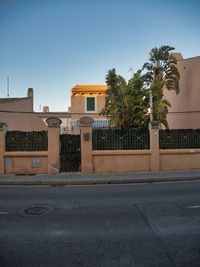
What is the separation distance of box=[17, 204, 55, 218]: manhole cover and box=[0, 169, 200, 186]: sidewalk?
4.15 metres

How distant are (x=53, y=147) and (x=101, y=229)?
29.2ft

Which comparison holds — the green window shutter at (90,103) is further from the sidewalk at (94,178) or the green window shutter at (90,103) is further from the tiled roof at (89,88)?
the sidewalk at (94,178)

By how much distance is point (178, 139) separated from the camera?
592 inches

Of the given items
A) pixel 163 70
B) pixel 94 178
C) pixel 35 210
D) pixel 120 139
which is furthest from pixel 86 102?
pixel 35 210

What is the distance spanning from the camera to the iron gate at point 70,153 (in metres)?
14.4

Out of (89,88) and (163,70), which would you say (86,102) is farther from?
(163,70)

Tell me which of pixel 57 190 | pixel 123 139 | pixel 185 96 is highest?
pixel 185 96

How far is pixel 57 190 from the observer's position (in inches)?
404

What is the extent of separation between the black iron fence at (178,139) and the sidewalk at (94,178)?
1810 mm

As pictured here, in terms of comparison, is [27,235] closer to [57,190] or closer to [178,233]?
[178,233]

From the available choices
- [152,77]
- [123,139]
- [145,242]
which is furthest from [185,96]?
[145,242]

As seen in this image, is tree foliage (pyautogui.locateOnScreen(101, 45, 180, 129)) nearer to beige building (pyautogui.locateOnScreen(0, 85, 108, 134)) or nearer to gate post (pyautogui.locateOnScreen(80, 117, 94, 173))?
gate post (pyautogui.locateOnScreen(80, 117, 94, 173))

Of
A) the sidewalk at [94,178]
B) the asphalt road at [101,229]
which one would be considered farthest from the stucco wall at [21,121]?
the asphalt road at [101,229]

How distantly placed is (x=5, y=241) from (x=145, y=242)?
2.49 metres
